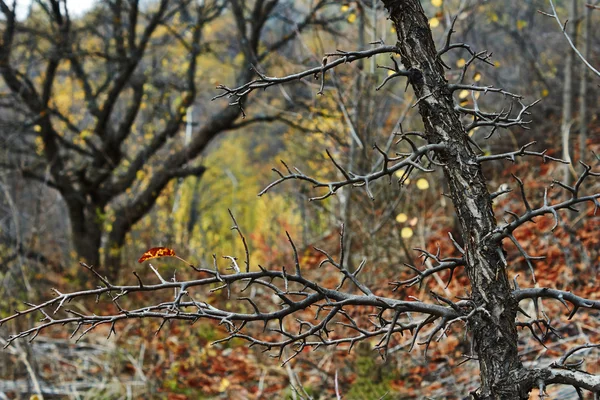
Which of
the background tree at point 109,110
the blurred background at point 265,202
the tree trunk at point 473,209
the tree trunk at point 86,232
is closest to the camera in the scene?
the tree trunk at point 473,209

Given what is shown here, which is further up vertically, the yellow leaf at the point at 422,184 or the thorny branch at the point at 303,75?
the yellow leaf at the point at 422,184

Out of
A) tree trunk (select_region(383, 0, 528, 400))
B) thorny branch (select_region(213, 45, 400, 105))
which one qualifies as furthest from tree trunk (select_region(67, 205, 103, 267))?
tree trunk (select_region(383, 0, 528, 400))

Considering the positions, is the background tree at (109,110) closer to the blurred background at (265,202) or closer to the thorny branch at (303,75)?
the blurred background at (265,202)

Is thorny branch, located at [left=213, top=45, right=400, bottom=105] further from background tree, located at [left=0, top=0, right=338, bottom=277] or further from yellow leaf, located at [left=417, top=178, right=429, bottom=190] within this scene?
background tree, located at [left=0, top=0, right=338, bottom=277]

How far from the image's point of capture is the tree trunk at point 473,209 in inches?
56.9

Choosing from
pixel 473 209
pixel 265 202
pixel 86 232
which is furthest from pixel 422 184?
pixel 265 202

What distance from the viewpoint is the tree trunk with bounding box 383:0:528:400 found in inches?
56.9

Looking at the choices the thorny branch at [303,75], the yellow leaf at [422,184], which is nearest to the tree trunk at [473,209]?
the thorny branch at [303,75]

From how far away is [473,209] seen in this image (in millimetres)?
1478

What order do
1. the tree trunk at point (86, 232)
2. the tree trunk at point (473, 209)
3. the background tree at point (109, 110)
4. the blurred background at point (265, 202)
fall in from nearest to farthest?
the tree trunk at point (473, 209) → the blurred background at point (265, 202) → the background tree at point (109, 110) → the tree trunk at point (86, 232)

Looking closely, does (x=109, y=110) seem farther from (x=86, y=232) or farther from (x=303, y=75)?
(x=303, y=75)

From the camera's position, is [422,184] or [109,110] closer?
[422,184]

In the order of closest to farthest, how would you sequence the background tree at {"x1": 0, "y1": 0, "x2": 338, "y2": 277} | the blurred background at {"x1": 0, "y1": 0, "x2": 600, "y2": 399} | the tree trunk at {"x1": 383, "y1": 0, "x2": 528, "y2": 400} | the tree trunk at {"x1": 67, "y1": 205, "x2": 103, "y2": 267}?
1. the tree trunk at {"x1": 383, "y1": 0, "x2": 528, "y2": 400}
2. the blurred background at {"x1": 0, "y1": 0, "x2": 600, "y2": 399}
3. the background tree at {"x1": 0, "y1": 0, "x2": 338, "y2": 277}
4. the tree trunk at {"x1": 67, "y1": 205, "x2": 103, "y2": 267}

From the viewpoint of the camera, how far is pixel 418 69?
4.99ft
